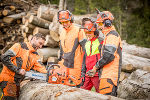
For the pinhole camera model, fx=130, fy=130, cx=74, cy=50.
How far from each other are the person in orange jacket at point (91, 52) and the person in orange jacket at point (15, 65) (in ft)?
3.27

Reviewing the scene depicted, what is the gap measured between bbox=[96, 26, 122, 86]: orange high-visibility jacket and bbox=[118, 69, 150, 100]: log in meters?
0.25

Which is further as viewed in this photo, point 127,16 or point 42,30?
point 127,16

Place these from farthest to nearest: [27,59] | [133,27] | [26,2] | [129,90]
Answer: [133,27] < [26,2] < [27,59] < [129,90]

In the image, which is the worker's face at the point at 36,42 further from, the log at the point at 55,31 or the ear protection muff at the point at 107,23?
the log at the point at 55,31

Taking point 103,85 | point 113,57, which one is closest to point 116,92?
point 103,85

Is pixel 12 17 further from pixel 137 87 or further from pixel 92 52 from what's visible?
pixel 137 87

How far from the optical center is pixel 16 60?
2.52 meters

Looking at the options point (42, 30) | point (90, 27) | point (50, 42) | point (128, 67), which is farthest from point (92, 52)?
point (42, 30)

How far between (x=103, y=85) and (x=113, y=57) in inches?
19.9

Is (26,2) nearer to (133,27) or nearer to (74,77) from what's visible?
(74,77)

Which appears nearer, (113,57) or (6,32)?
(113,57)

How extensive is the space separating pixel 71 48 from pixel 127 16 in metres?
14.2

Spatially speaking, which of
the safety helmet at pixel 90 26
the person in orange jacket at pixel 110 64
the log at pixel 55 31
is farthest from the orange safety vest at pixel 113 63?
the log at pixel 55 31

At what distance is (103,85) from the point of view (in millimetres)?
2207
